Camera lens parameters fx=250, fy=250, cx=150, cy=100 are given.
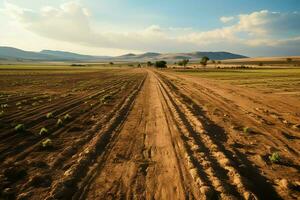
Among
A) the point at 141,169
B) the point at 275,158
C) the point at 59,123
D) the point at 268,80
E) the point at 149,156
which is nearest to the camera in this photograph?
the point at 141,169

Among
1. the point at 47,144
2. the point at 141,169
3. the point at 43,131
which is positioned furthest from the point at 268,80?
the point at 47,144

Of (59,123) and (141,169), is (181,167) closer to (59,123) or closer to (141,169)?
(141,169)

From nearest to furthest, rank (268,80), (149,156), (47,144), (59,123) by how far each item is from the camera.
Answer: (149,156), (47,144), (59,123), (268,80)

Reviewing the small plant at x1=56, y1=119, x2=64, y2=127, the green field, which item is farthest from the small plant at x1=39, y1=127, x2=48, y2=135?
the green field

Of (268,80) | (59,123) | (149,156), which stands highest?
(59,123)

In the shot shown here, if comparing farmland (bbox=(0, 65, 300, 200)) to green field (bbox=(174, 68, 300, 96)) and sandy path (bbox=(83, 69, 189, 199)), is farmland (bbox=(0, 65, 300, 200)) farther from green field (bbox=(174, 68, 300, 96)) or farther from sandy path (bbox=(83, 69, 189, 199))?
green field (bbox=(174, 68, 300, 96))

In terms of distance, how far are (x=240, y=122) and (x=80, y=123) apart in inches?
366

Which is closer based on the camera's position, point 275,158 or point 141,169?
point 141,169

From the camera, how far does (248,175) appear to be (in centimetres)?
785

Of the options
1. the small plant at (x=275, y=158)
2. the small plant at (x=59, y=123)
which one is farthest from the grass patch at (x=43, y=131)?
the small plant at (x=275, y=158)

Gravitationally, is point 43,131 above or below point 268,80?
above

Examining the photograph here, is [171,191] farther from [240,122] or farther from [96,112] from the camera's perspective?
[96,112]

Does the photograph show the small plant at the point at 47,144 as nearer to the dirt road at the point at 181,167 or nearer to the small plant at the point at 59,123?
the dirt road at the point at 181,167

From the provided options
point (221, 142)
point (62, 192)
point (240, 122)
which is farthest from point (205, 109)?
point (62, 192)
